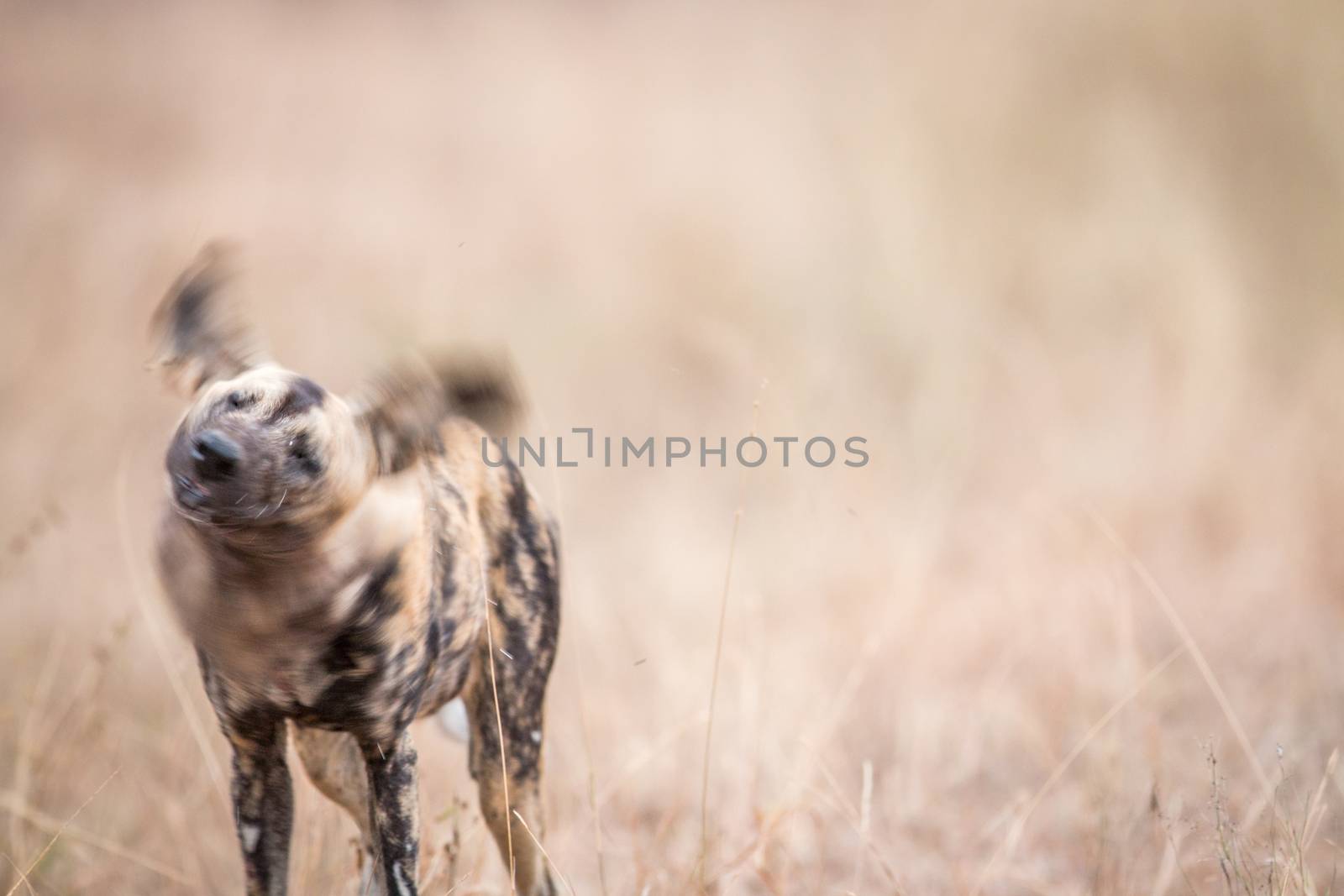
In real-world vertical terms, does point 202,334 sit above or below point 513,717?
above

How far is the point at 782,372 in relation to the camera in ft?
25.4

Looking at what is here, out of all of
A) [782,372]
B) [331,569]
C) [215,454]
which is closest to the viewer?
[215,454]

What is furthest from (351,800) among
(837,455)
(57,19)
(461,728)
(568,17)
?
(568,17)

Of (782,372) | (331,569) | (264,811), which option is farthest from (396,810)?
(782,372)

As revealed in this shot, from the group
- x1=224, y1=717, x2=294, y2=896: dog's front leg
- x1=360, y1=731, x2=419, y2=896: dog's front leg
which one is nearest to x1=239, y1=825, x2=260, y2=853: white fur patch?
x1=224, y1=717, x2=294, y2=896: dog's front leg

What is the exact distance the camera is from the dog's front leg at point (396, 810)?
1.85 meters

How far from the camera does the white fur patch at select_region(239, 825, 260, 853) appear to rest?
1.92 metres

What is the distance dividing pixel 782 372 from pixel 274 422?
6452 millimetres

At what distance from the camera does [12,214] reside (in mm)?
7703

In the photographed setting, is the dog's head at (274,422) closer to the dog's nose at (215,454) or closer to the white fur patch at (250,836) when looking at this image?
the dog's nose at (215,454)

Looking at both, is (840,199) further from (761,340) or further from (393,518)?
(393,518)

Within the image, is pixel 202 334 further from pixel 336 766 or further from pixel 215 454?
pixel 336 766

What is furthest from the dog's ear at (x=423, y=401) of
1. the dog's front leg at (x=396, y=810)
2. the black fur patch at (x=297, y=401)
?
the dog's front leg at (x=396, y=810)

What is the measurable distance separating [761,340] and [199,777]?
5776mm
